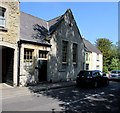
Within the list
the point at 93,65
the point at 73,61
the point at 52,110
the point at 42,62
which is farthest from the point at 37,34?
the point at 93,65

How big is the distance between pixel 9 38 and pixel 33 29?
4.96 meters

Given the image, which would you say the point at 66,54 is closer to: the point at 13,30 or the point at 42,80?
the point at 42,80

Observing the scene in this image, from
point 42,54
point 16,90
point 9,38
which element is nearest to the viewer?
point 16,90

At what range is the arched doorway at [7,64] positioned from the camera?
18.8m

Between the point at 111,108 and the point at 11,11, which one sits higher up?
the point at 11,11

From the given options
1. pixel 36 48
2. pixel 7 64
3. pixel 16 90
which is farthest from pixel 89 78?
pixel 7 64

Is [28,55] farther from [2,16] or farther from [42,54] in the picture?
[2,16]

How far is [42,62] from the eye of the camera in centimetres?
2141

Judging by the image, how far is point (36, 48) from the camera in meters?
20.4

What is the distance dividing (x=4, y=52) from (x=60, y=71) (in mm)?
6912

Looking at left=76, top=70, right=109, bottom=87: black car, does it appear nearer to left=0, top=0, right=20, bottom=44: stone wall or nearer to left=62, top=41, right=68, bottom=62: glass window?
left=62, top=41, right=68, bottom=62: glass window

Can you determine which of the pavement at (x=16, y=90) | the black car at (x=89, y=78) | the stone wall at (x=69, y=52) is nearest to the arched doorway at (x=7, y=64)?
the pavement at (x=16, y=90)

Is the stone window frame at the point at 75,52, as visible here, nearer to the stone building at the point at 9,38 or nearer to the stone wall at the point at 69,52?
the stone wall at the point at 69,52

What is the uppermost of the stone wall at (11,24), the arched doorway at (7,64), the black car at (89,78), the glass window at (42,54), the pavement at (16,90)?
the stone wall at (11,24)
